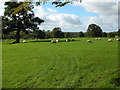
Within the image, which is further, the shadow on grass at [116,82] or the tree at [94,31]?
the tree at [94,31]

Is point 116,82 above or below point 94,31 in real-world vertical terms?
below

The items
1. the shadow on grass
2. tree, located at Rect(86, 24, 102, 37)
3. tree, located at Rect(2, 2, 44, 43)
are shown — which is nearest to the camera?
the shadow on grass

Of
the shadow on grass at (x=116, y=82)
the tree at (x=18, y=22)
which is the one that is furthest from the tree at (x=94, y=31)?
the shadow on grass at (x=116, y=82)

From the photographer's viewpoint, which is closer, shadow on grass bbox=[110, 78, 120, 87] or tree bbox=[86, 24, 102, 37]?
shadow on grass bbox=[110, 78, 120, 87]

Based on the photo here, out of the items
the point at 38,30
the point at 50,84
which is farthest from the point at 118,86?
the point at 38,30

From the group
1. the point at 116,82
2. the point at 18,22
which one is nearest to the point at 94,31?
the point at 18,22

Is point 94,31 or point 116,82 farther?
point 94,31

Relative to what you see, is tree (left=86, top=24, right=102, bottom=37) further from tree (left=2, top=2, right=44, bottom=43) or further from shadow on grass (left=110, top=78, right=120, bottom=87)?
shadow on grass (left=110, top=78, right=120, bottom=87)

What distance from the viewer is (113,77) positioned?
8727 millimetres

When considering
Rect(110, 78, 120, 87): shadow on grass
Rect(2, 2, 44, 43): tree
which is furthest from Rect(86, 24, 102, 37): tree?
Rect(110, 78, 120, 87): shadow on grass

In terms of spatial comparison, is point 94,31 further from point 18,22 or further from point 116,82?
point 116,82

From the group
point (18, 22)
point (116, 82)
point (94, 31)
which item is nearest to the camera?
point (116, 82)

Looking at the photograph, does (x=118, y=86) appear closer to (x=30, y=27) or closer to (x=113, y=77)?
(x=113, y=77)

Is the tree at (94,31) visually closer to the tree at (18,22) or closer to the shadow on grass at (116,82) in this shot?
the tree at (18,22)
